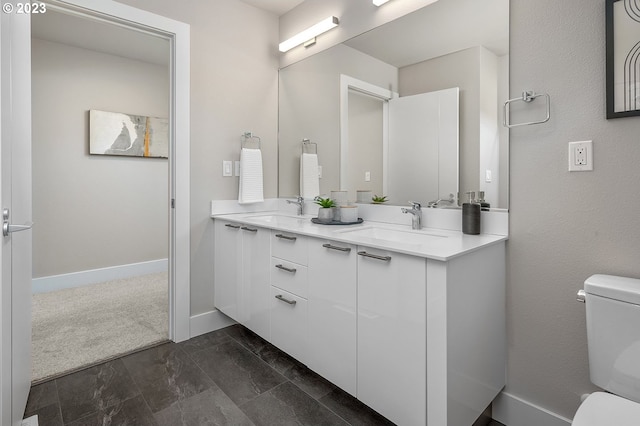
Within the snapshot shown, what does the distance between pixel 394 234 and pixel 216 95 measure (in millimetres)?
1584

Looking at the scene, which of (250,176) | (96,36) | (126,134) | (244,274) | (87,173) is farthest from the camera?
(126,134)

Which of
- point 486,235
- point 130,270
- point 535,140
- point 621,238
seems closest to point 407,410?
point 486,235

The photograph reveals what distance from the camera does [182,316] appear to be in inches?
91.1

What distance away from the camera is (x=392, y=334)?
1326 millimetres

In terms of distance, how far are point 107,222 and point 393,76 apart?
3.34 metres

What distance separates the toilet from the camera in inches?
41.7

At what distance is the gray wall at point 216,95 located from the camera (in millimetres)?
2336

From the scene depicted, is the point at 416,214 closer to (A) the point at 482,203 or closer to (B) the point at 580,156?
(A) the point at 482,203

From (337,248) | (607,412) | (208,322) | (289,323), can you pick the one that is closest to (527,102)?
(337,248)

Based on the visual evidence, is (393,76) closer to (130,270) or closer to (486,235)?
(486,235)

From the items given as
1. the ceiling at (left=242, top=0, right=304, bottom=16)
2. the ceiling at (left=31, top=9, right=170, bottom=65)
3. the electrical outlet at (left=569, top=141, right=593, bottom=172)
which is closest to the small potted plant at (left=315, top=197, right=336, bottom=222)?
the electrical outlet at (left=569, top=141, right=593, bottom=172)

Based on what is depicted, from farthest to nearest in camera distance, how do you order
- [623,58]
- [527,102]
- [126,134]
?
[126,134]
[527,102]
[623,58]

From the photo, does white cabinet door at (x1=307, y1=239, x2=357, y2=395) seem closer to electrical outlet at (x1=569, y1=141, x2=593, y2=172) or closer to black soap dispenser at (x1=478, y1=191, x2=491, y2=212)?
black soap dispenser at (x1=478, y1=191, x2=491, y2=212)

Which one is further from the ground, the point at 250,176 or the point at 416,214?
the point at 250,176
